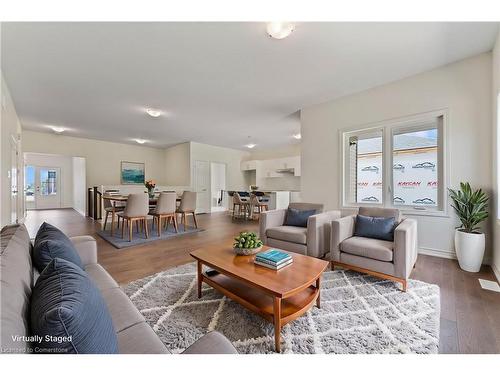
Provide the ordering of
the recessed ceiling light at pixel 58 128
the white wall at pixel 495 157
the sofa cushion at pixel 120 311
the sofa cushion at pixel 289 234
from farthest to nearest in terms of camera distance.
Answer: the recessed ceiling light at pixel 58 128
the sofa cushion at pixel 289 234
the white wall at pixel 495 157
the sofa cushion at pixel 120 311

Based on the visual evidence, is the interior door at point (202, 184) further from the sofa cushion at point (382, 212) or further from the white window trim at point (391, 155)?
the sofa cushion at point (382, 212)

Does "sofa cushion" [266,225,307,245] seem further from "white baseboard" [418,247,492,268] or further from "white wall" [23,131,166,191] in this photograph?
"white wall" [23,131,166,191]

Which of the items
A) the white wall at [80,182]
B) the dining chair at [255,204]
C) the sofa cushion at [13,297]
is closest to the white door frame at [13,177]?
the white wall at [80,182]

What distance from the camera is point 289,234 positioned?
3035mm

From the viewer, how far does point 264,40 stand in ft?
8.27

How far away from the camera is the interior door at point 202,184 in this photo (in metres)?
8.33

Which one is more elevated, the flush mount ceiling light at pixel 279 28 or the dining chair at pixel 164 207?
the flush mount ceiling light at pixel 279 28

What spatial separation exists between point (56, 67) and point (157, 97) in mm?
1435

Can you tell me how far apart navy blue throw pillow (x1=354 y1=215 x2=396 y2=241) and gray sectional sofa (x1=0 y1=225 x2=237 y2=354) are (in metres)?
2.40

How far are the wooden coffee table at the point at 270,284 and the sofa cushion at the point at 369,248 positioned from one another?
2.45 ft

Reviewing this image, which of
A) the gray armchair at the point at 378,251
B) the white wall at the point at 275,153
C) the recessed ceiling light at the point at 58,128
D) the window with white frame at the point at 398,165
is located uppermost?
the recessed ceiling light at the point at 58,128

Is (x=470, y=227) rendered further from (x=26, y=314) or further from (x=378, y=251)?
(x=26, y=314)

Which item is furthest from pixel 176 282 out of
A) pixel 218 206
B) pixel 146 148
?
pixel 146 148
